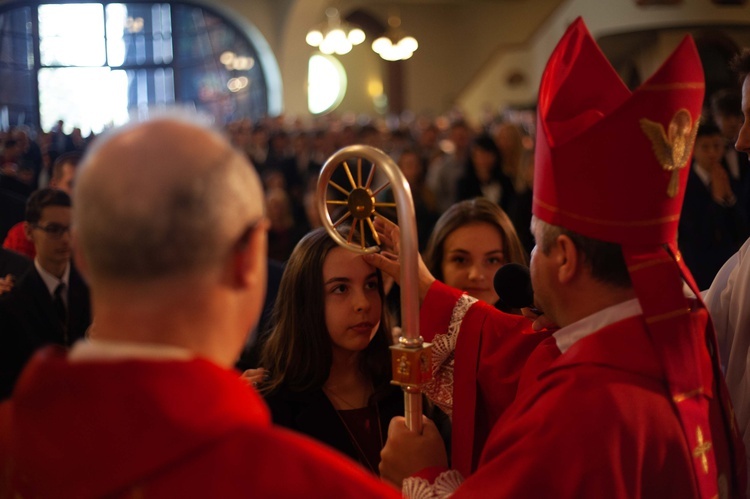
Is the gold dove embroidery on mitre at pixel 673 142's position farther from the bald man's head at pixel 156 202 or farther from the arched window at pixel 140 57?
the arched window at pixel 140 57

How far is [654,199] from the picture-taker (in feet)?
5.38

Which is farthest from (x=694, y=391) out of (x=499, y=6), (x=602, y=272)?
(x=499, y=6)

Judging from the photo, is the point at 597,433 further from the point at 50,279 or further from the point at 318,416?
the point at 50,279

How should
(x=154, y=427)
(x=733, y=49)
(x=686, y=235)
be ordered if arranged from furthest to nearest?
(x=733, y=49)
(x=686, y=235)
(x=154, y=427)

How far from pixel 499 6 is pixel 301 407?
18066 mm

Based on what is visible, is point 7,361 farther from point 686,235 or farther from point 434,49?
point 434,49

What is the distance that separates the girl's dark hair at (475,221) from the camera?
3242 millimetres

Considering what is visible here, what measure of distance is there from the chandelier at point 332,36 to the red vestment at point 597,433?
15.0 m

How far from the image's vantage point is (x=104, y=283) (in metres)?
1.08

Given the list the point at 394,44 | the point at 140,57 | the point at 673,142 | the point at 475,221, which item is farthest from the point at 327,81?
the point at 673,142

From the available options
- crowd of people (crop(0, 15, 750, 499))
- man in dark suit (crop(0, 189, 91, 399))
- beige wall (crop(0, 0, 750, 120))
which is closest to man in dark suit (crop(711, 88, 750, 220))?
crowd of people (crop(0, 15, 750, 499))

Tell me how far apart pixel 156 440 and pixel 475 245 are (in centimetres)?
229

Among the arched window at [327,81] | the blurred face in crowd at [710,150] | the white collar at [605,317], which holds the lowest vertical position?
the white collar at [605,317]

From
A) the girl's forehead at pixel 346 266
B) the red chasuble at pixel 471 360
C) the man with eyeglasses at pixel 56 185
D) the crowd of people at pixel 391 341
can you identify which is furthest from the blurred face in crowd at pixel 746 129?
the man with eyeglasses at pixel 56 185
